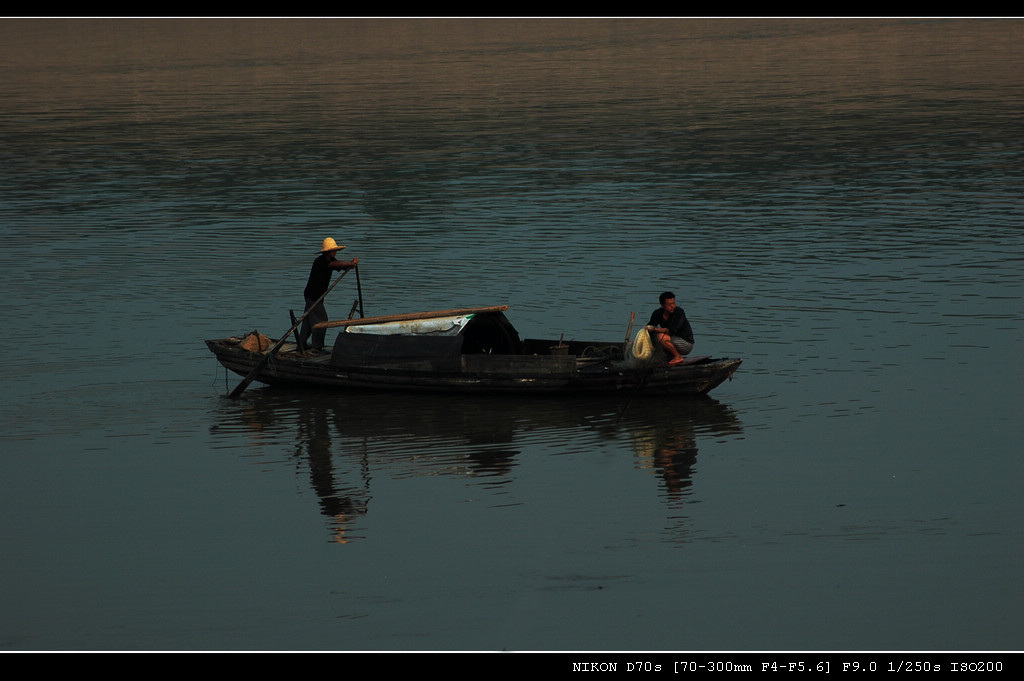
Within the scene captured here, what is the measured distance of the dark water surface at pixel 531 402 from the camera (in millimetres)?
13461

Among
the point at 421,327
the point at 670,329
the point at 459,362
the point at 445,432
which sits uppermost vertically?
the point at 421,327

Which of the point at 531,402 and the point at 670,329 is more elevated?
the point at 670,329

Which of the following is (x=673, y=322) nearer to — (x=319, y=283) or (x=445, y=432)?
(x=445, y=432)

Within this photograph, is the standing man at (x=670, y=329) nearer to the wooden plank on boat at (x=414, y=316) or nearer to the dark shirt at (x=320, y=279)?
the wooden plank on boat at (x=414, y=316)

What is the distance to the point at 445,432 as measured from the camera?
759 inches

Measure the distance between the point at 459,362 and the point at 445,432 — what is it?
1451mm

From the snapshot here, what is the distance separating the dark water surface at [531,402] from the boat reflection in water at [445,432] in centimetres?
8

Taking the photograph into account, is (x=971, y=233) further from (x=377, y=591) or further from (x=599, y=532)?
(x=377, y=591)

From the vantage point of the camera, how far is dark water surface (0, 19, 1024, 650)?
13.5 meters

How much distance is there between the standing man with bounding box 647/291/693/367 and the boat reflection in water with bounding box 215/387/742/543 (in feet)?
2.50

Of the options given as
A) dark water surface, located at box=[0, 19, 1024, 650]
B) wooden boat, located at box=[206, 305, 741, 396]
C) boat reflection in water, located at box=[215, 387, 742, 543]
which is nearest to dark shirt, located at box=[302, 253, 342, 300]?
wooden boat, located at box=[206, 305, 741, 396]

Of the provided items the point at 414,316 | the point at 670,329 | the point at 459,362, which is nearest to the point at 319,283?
the point at 414,316

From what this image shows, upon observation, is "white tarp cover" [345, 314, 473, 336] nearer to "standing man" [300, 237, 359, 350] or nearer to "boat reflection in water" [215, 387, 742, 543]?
"boat reflection in water" [215, 387, 742, 543]

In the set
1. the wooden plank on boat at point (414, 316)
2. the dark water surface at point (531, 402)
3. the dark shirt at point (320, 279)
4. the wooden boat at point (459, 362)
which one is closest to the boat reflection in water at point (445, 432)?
the dark water surface at point (531, 402)
